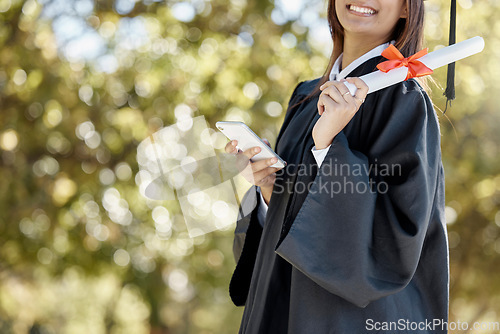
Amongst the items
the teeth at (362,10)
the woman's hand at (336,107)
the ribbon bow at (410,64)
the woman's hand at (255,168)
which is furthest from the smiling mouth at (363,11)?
the woman's hand at (255,168)

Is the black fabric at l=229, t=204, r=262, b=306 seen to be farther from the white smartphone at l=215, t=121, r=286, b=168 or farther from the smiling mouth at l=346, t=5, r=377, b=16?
the smiling mouth at l=346, t=5, r=377, b=16

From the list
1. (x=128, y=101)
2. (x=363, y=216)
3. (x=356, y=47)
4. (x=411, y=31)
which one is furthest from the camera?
(x=128, y=101)

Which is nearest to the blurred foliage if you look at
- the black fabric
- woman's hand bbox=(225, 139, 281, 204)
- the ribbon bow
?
the black fabric

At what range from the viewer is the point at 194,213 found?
6.23 feet

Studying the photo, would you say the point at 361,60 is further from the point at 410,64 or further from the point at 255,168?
the point at 255,168

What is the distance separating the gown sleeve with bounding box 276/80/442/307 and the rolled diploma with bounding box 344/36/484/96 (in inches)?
2.6

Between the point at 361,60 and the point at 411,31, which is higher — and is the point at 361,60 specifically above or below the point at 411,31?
below

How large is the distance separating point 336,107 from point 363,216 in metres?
0.25

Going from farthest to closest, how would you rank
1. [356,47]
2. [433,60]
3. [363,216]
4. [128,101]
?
[128,101] < [356,47] < [433,60] < [363,216]

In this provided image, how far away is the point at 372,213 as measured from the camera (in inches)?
50.5

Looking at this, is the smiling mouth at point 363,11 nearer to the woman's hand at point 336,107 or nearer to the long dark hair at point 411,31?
the long dark hair at point 411,31

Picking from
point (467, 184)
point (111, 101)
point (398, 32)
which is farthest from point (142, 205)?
point (398, 32)

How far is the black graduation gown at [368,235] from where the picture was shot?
1.26 metres

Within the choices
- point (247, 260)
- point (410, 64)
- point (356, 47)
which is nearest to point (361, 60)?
point (356, 47)
